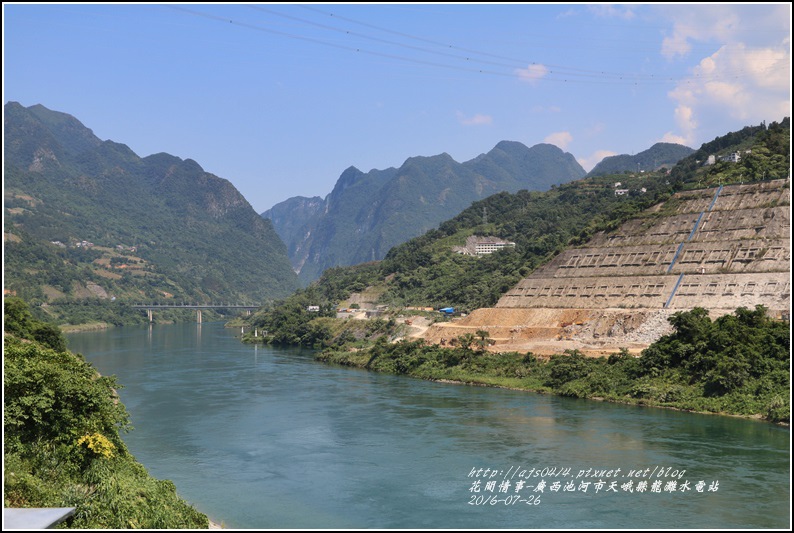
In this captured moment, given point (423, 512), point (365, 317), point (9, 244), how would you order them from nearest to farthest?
1. point (423, 512)
2. point (365, 317)
3. point (9, 244)

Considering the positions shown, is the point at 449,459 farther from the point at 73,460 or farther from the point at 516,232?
the point at 516,232

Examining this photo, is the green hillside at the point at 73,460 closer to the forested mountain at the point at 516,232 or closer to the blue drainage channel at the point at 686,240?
the blue drainage channel at the point at 686,240

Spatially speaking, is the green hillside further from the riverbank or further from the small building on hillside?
the small building on hillside

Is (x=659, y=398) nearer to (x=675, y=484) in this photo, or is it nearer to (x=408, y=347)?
(x=675, y=484)

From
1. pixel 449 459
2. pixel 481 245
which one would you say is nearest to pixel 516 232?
pixel 481 245

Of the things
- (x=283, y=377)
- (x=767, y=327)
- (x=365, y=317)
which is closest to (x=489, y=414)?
(x=767, y=327)

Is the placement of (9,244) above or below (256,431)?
above
